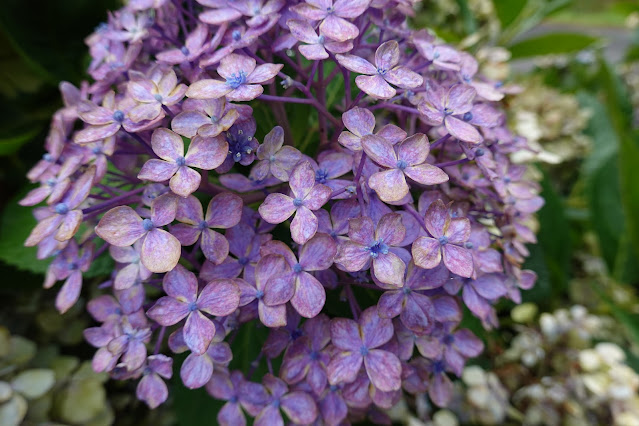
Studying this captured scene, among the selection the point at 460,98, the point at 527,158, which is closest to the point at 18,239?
the point at 460,98

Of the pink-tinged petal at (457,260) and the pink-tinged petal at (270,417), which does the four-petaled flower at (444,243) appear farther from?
the pink-tinged petal at (270,417)

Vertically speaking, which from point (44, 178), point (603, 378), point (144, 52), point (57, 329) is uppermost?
point (144, 52)

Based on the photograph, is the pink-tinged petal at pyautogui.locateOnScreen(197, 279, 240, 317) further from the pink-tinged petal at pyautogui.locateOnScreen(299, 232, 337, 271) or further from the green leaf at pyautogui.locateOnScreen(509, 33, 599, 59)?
the green leaf at pyautogui.locateOnScreen(509, 33, 599, 59)

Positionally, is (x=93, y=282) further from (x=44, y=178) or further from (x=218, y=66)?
(x=218, y=66)

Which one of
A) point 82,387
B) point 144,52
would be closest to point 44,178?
point 144,52

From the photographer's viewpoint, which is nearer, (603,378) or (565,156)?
(603,378)

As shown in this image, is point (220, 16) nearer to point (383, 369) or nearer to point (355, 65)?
point (355, 65)

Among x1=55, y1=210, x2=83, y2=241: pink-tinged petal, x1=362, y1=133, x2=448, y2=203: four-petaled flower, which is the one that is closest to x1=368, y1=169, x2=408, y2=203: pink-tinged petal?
x1=362, y1=133, x2=448, y2=203: four-petaled flower
